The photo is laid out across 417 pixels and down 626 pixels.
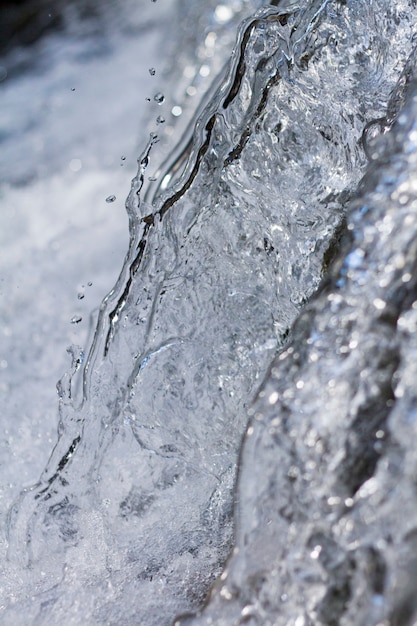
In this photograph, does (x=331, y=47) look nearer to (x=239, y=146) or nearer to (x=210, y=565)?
(x=239, y=146)

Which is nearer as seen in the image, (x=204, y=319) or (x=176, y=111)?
(x=204, y=319)

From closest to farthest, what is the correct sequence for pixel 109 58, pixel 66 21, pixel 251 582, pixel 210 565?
pixel 251 582 < pixel 210 565 < pixel 109 58 < pixel 66 21

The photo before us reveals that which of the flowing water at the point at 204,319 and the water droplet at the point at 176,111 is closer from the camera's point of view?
the flowing water at the point at 204,319

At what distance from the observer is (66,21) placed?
12.0 feet

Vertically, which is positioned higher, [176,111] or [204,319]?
[204,319]

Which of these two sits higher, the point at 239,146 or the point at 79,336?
the point at 239,146

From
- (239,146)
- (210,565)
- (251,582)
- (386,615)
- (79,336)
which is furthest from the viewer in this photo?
(79,336)

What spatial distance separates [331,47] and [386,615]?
2.49 ft

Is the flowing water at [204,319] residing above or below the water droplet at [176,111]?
above

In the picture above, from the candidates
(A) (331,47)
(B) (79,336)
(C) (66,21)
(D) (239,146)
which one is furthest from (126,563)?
(C) (66,21)

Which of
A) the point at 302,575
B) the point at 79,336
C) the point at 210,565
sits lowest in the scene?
the point at 79,336

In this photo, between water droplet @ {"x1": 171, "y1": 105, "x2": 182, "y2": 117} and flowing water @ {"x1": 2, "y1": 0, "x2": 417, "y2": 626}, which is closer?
flowing water @ {"x1": 2, "y1": 0, "x2": 417, "y2": 626}

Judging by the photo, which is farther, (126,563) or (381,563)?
(126,563)

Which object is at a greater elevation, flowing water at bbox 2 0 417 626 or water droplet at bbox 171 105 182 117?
flowing water at bbox 2 0 417 626
